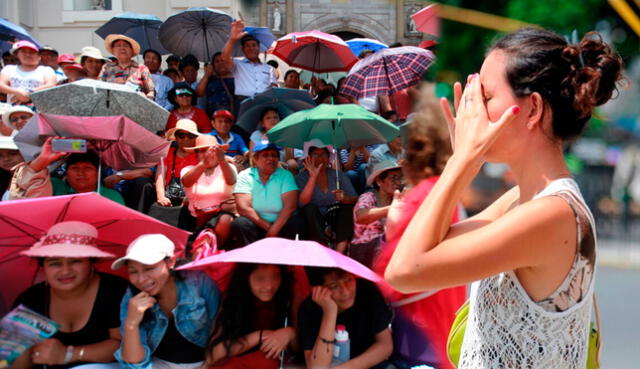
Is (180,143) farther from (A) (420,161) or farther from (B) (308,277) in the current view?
(A) (420,161)

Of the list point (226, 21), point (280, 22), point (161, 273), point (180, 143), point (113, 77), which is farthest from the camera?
point (280, 22)

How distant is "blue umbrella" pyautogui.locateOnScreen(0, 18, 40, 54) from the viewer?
9594 mm

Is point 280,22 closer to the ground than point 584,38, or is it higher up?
higher up

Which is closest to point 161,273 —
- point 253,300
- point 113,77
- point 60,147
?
point 253,300

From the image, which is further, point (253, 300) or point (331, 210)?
point (331, 210)

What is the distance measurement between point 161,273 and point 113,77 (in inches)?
192

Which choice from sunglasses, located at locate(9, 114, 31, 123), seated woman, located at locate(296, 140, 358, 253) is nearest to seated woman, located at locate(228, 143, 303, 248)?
seated woman, located at locate(296, 140, 358, 253)

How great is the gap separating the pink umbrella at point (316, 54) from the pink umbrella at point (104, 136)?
152 inches

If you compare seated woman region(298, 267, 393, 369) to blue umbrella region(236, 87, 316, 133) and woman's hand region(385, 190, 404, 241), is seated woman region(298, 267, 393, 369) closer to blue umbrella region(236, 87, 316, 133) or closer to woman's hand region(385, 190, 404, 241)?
woman's hand region(385, 190, 404, 241)

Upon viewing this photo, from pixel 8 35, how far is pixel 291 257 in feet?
29.5

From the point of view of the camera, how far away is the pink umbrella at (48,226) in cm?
362

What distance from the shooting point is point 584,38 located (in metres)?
1.13

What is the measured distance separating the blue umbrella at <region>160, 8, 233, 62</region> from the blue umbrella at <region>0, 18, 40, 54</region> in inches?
106

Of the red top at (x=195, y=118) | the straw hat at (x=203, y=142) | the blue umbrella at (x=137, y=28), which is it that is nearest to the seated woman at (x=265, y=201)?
the straw hat at (x=203, y=142)
